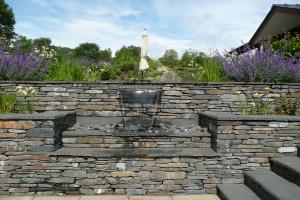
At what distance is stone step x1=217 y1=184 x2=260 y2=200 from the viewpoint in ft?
14.3

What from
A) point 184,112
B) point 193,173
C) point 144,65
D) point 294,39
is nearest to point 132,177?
point 193,173

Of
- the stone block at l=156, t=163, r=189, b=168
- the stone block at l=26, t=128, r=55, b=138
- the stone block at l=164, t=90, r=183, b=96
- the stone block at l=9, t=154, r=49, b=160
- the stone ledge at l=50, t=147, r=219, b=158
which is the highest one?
the stone block at l=164, t=90, r=183, b=96

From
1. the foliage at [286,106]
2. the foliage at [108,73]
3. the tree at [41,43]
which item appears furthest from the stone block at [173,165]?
the tree at [41,43]

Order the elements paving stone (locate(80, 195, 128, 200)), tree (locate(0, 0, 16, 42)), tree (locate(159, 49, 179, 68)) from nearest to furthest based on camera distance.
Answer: paving stone (locate(80, 195, 128, 200)) → tree (locate(159, 49, 179, 68)) → tree (locate(0, 0, 16, 42))

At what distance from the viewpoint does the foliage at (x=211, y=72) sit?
7030 mm

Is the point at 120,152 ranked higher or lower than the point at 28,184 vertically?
higher

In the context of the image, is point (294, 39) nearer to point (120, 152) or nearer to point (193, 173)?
point (193, 173)

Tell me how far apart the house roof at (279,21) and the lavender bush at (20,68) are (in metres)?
5.64

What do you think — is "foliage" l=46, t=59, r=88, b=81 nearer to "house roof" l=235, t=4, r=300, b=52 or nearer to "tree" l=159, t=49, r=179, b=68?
"house roof" l=235, t=4, r=300, b=52

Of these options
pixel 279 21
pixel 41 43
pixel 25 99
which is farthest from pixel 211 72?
pixel 41 43

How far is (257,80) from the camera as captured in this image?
673cm

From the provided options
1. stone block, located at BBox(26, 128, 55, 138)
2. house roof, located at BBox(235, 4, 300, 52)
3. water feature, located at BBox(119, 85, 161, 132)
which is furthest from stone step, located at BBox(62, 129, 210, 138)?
house roof, located at BBox(235, 4, 300, 52)

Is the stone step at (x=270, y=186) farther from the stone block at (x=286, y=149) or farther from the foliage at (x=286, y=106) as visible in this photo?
the foliage at (x=286, y=106)

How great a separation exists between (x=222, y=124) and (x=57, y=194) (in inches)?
103
